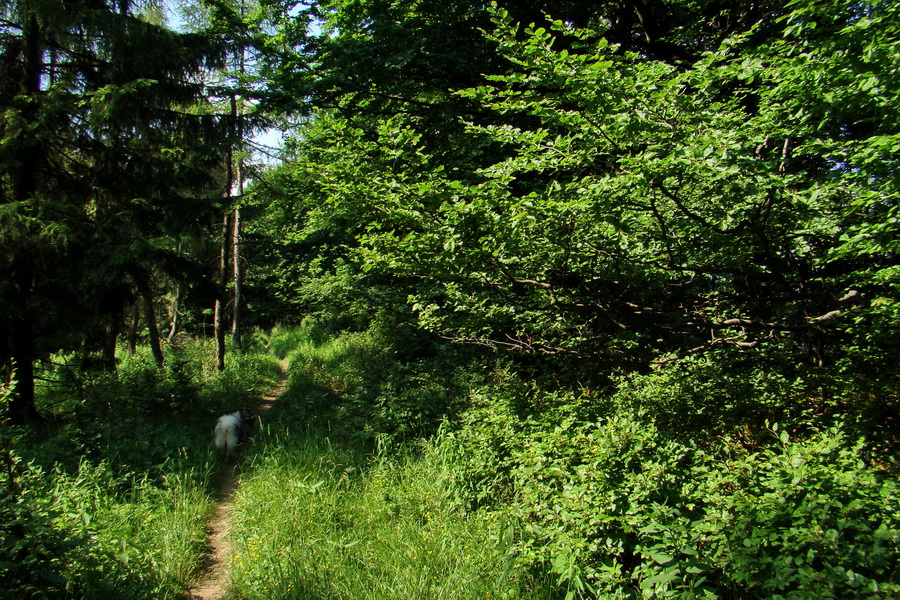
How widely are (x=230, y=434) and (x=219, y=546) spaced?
2.55 meters

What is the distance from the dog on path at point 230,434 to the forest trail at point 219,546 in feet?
0.66

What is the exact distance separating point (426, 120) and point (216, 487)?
6735mm

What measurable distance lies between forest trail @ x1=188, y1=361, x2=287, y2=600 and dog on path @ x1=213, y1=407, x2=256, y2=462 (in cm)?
20

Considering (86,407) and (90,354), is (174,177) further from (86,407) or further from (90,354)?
(86,407)

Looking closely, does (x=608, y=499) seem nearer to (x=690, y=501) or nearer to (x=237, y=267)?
(x=690, y=501)

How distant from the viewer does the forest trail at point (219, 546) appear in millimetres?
3924

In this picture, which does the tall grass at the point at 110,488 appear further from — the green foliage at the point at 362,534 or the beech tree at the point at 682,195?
the beech tree at the point at 682,195

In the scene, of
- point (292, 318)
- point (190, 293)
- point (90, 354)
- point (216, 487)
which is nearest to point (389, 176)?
point (216, 487)

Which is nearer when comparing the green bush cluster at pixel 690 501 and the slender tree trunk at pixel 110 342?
the green bush cluster at pixel 690 501

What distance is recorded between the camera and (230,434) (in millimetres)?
6957

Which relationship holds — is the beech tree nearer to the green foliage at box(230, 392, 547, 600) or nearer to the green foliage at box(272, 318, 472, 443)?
the green foliage at box(230, 392, 547, 600)

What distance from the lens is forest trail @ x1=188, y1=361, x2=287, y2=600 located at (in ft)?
12.9

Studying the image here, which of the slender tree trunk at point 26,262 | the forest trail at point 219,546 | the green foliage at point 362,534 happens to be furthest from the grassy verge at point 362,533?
the slender tree trunk at point 26,262

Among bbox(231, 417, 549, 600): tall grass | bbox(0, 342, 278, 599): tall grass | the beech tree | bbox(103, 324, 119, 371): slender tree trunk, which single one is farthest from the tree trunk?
the beech tree
